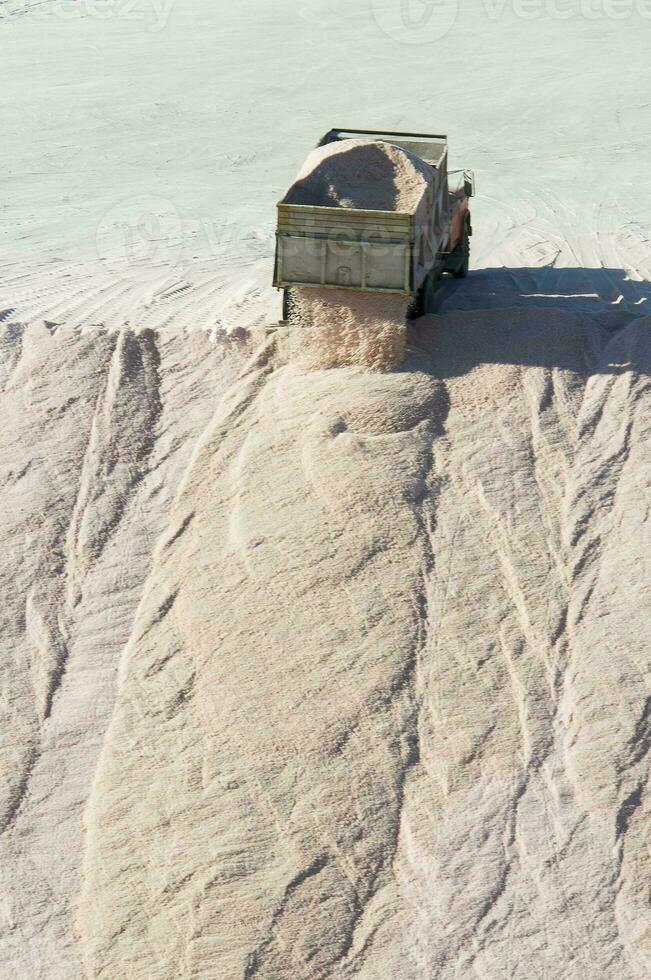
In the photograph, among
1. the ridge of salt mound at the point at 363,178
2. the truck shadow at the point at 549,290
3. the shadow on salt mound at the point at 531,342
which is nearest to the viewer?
the shadow on salt mound at the point at 531,342

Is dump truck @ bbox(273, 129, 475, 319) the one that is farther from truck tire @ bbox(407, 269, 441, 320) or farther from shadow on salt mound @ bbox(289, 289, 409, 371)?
shadow on salt mound @ bbox(289, 289, 409, 371)

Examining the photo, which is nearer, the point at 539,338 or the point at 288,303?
the point at 539,338

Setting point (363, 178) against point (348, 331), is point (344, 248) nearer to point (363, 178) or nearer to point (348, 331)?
point (348, 331)

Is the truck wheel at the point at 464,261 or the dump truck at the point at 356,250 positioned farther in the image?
the truck wheel at the point at 464,261

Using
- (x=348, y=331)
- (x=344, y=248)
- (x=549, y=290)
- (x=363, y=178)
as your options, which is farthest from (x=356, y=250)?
(x=549, y=290)

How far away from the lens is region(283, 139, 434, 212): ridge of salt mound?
12766 millimetres

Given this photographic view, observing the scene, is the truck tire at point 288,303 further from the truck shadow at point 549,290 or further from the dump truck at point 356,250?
the truck shadow at point 549,290

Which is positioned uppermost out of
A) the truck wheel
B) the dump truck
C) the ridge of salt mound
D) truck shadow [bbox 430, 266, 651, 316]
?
the ridge of salt mound

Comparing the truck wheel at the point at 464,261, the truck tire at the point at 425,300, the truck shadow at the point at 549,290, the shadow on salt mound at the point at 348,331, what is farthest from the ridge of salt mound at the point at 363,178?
the truck wheel at the point at 464,261

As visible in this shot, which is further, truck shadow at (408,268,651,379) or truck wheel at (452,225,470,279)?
truck wheel at (452,225,470,279)

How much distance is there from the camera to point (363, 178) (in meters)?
12.9

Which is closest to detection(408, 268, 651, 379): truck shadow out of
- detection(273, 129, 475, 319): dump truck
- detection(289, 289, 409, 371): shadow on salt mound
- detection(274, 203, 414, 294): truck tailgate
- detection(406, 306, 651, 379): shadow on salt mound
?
detection(406, 306, 651, 379): shadow on salt mound

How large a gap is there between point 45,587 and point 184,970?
3996 millimetres

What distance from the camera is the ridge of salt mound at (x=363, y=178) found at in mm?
12766
